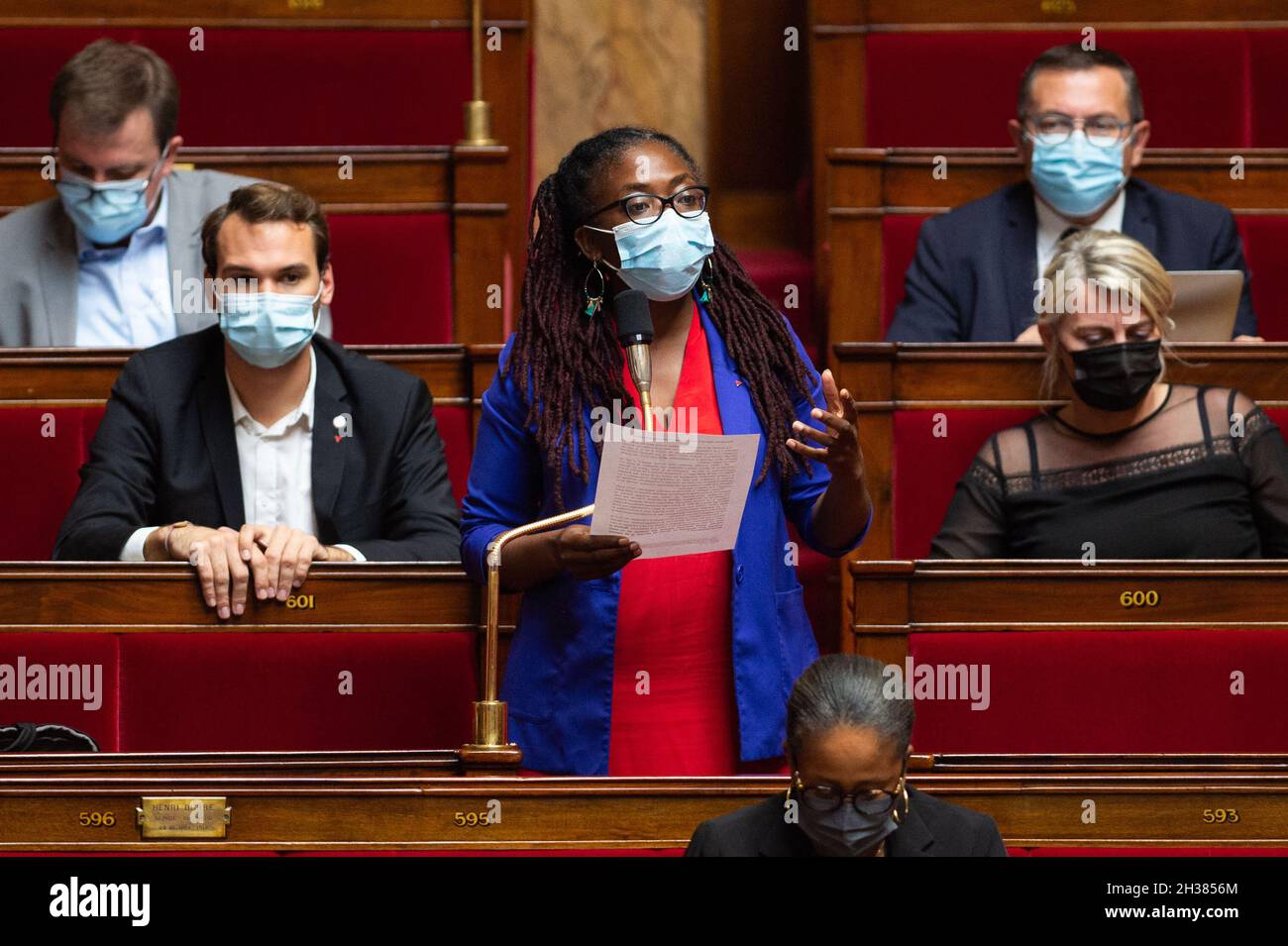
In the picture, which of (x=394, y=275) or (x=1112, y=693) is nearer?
(x=1112, y=693)

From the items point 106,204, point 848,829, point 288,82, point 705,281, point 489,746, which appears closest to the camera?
Result: point 848,829

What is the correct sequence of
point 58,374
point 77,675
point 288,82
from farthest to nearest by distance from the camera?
point 288,82 → point 58,374 → point 77,675

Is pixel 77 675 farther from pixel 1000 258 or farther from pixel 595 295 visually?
pixel 1000 258

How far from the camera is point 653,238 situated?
0.98 meters

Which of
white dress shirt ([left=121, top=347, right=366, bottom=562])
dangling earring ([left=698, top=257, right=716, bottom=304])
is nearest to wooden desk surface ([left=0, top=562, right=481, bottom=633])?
white dress shirt ([left=121, top=347, right=366, bottom=562])

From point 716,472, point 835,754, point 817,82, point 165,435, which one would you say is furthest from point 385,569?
point 817,82

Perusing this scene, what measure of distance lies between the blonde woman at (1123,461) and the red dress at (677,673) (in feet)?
1.18

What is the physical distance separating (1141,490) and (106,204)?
84cm

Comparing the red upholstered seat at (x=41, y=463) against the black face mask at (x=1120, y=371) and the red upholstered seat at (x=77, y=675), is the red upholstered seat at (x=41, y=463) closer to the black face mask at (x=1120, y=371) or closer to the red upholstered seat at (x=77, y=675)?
the red upholstered seat at (x=77, y=675)

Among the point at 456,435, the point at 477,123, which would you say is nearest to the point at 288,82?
the point at 477,123

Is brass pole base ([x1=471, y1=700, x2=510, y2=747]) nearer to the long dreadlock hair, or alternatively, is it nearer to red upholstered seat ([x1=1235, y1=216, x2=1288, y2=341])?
the long dreadlock hair

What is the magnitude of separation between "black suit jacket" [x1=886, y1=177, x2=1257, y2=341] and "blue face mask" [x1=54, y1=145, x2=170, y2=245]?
0.63 metres

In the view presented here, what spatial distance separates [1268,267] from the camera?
68.3 inches

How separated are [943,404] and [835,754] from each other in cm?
67
